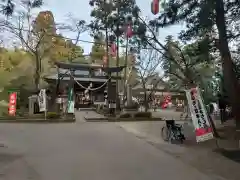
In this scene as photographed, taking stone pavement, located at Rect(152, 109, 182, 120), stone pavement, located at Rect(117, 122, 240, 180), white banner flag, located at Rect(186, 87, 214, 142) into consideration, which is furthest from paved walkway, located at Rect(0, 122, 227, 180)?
stone pavement, located at Rect(152, 109, 182, 120)

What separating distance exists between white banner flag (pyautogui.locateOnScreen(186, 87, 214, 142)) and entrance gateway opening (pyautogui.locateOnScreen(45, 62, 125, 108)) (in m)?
17.5

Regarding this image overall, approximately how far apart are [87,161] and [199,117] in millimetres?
5464

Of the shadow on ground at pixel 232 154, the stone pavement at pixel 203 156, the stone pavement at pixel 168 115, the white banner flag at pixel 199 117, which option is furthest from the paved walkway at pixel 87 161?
the stone pavement at pixel 168 115

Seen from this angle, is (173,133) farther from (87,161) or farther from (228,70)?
(87,161)

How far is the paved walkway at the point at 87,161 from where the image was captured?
859cm

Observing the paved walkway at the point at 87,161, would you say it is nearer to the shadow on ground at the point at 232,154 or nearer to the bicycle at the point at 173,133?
the bicycle at the point at 173,133

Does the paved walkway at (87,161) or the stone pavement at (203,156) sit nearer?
the paved walkway at (87,161)

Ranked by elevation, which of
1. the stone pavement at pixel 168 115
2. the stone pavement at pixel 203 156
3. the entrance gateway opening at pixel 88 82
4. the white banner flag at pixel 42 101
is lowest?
the stone pavement at pixel 203 156

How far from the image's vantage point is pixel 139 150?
43.1 ft

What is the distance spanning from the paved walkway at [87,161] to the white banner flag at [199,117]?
70.0 inches

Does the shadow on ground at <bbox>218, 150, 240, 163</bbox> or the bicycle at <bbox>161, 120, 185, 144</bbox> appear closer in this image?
the shadow on ground at <bbox>218, 150, 240, 163</bbox>

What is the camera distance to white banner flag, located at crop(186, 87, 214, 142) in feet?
44.0

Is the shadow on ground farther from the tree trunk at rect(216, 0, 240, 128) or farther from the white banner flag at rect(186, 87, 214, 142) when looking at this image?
the tree trunk at rect(216, 0, 240, 128)

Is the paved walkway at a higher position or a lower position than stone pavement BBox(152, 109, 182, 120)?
lower
